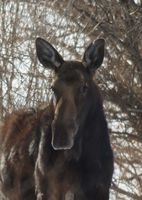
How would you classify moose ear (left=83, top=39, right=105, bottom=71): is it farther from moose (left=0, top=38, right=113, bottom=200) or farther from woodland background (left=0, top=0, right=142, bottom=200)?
woodland background (left=0, top=0, right=142, bottom=200)

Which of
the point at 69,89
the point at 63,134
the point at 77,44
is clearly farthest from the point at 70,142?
the point at 77,44

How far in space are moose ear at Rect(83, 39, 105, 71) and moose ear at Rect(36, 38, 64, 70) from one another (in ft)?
0.86

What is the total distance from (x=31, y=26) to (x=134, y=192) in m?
3.63

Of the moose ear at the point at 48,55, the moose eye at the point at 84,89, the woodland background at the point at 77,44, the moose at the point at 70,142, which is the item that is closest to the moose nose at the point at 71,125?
the moose at the point at 70,142

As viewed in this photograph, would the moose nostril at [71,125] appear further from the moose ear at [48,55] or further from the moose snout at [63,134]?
the moose ear at [48,55]

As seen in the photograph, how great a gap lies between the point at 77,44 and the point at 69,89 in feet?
12.4

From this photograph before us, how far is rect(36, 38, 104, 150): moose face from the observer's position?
6816 millimetres

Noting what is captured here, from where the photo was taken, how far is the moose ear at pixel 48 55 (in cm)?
759

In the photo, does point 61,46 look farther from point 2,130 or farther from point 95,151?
point 95,151

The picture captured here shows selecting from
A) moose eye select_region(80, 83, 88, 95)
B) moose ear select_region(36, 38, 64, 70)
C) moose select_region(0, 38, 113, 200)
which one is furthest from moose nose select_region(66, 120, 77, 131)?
moose ear select_region(36, 38, 64, 70)

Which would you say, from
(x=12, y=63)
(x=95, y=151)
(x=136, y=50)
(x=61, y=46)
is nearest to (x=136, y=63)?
(x=136, y=50)

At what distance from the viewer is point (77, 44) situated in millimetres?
10844

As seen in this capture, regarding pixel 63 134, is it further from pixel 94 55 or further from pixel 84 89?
pixel 94 55

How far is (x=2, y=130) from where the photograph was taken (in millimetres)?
9016
